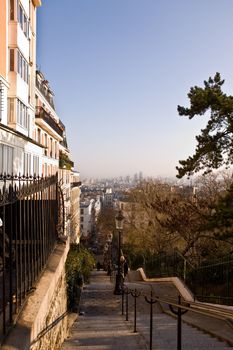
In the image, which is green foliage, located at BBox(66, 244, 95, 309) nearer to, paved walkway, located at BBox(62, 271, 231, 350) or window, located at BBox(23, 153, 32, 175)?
paved walkway, located at BBox(62, 271, 231, 350)

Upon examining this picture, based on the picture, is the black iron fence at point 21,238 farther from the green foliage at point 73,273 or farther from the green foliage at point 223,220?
the green foliage at point 223,220

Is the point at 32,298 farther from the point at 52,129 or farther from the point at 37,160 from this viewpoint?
the point at 52,129

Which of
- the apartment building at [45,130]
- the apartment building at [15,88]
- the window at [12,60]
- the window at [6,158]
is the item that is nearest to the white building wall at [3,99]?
the apartment building at [15,88]

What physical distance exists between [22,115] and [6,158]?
587 cm

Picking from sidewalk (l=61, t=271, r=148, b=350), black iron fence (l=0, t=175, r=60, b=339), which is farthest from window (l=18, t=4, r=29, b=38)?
black iron fence (l=0, t=175, r=60, b=339)

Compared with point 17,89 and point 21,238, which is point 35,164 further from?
point 21,238

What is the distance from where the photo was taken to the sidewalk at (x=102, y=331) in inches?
287

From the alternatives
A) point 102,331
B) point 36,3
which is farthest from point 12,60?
point 102,331

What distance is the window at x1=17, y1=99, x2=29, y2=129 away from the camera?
21703 mm

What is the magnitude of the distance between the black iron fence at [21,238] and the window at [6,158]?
9.32 m

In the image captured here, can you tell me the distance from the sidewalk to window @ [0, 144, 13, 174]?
6.89m

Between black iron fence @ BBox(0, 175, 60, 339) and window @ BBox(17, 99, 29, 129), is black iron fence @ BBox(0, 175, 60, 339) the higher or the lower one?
the lower one

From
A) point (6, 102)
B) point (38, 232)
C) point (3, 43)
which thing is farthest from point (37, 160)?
point (38, 232)

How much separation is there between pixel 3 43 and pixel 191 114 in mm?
11047
